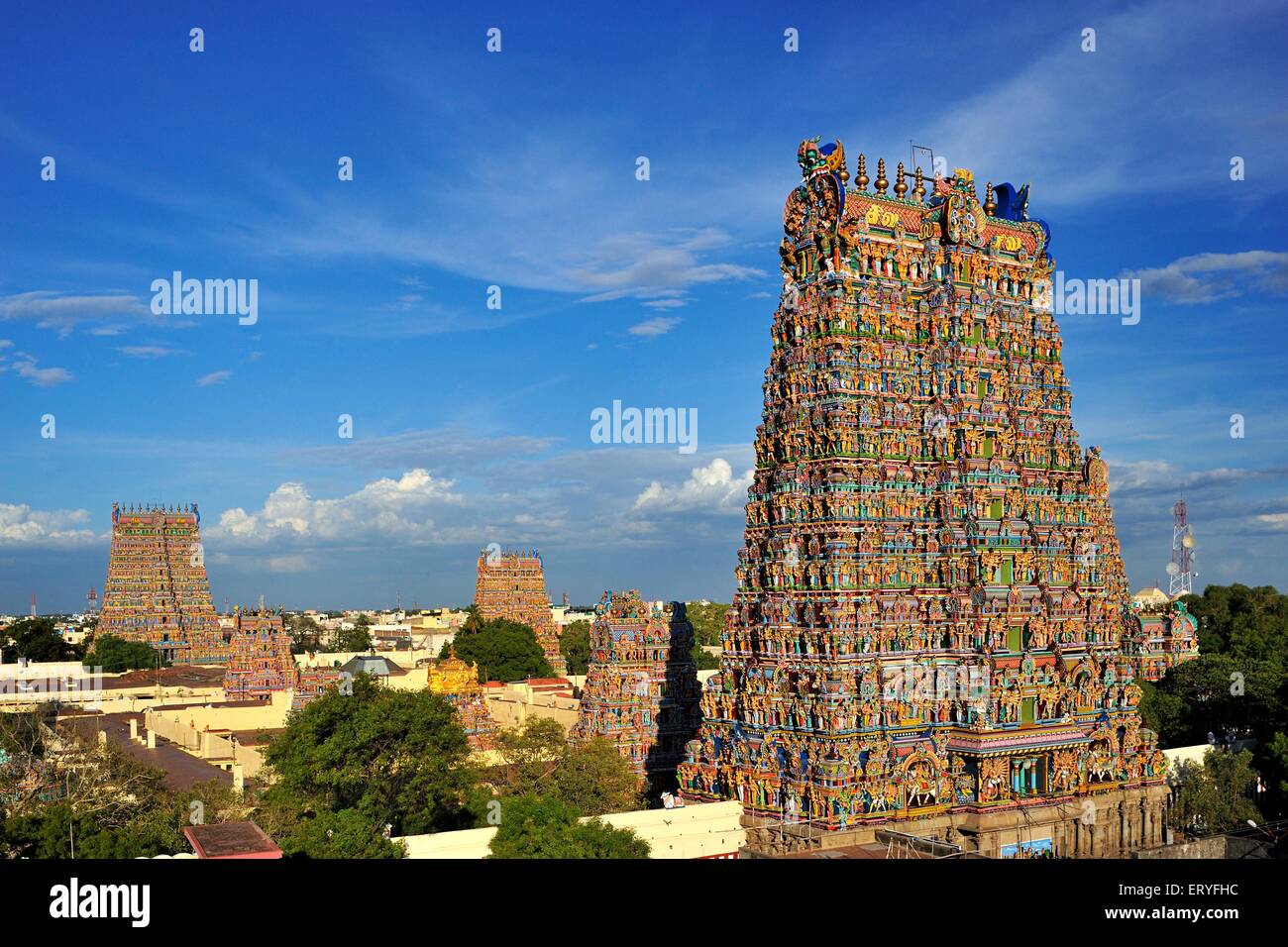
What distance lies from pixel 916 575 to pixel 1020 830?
7.82 m

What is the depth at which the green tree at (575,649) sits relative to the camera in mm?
97812

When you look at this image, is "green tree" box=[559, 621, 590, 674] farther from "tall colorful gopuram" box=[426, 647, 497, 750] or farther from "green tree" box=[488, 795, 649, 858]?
"green tree" box=[488, 795, 649, 858]

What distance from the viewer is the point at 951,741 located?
3566 cm

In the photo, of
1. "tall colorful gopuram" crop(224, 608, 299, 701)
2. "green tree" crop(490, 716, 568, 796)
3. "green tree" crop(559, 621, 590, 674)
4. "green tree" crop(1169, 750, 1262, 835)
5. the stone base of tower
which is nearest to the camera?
the stone base of tower

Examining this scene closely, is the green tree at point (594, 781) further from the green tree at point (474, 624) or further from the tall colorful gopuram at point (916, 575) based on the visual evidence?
the green tree at point (474, 624)

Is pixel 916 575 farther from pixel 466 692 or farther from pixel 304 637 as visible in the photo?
pixel 304 637

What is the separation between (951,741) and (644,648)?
15360 mm

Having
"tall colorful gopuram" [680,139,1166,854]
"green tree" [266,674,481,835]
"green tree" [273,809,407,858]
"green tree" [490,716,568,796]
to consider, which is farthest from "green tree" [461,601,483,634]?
"green tree" [273,809,407,858]

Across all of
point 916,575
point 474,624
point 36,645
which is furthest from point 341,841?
point 36,645

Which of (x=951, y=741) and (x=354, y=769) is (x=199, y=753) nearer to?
(x=354, y=769)

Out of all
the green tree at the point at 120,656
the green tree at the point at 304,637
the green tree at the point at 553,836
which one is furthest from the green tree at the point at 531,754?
the green tree at the point at 304,637

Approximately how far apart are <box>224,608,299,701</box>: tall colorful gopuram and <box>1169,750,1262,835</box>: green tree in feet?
174

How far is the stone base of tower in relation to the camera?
3331 cm
